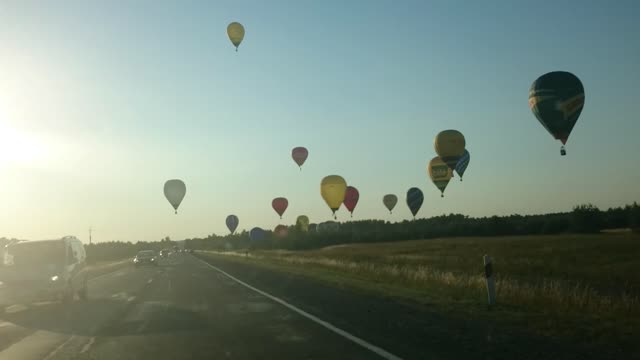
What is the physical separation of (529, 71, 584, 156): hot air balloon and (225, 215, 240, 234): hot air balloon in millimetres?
93310

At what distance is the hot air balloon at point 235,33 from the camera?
52.7 meters

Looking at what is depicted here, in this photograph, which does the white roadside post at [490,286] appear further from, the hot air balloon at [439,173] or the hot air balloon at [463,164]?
the hot air balloon at [439,173]

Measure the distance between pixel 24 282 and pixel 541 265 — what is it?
32.0 meters

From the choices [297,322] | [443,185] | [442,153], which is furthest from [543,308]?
[443,185]

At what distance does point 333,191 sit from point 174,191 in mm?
17577

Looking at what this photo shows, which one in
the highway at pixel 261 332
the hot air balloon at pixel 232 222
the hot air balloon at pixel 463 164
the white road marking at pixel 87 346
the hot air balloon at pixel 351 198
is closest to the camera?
the highway at pixel 261 332

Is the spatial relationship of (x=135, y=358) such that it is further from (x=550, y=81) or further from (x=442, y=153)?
(x=442, y=153)

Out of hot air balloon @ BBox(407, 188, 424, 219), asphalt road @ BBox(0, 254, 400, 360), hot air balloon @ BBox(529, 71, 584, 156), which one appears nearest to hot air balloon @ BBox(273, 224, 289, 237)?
hot air balloon @ BBox(407, 188, 424, 219)

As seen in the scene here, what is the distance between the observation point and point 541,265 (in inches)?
1778

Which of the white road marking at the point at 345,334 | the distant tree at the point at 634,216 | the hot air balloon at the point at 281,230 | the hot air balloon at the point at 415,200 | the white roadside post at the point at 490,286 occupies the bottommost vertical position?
the white road marking at the point at 345,334

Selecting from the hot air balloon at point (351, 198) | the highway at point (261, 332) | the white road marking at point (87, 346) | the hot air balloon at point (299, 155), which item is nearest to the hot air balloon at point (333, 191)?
the hot air balloon at point (351, 198)

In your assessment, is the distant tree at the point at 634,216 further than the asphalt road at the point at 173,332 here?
Yes

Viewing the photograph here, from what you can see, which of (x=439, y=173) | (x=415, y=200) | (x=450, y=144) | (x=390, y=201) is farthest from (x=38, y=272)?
(x=390, y=201)

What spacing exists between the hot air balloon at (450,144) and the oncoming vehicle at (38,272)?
41626 mm
